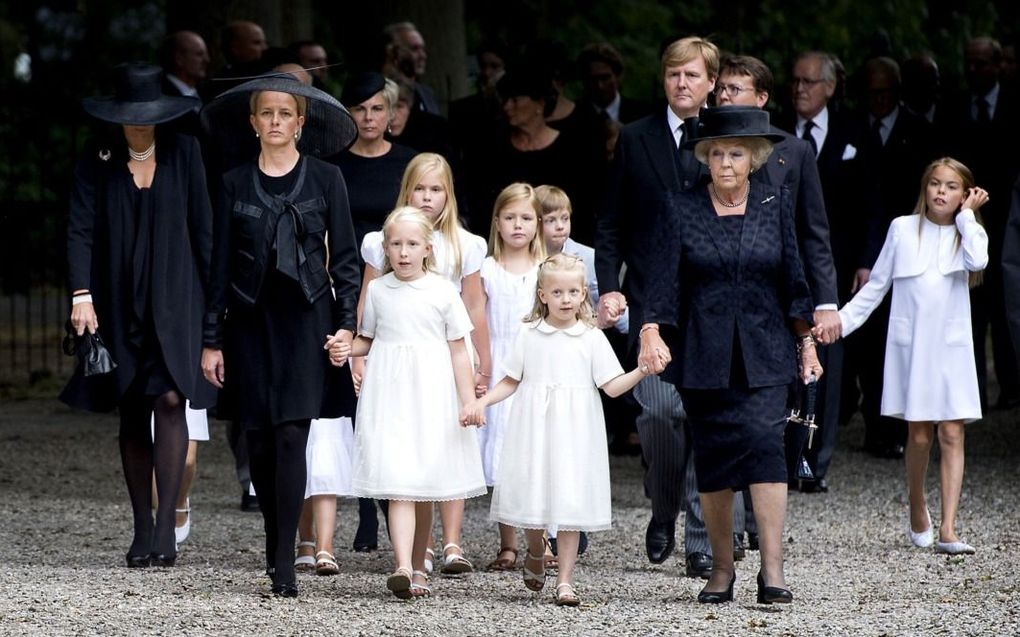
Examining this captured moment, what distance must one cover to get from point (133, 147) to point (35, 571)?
1.74m

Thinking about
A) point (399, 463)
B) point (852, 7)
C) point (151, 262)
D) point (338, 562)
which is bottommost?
point (338, 562)

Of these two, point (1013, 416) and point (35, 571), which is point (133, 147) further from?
point (1013, 416)

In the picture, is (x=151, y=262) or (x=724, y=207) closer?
(x=724, y=207)

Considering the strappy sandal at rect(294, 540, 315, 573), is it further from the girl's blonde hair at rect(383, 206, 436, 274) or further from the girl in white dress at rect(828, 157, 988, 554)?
the girl in white dress at rect(828, 157, 988, 554)

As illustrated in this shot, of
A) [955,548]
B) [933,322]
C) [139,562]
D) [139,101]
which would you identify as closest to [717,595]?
[955,548]

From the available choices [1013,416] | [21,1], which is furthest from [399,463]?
[21,1]

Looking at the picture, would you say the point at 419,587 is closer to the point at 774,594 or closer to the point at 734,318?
the point at 774,594

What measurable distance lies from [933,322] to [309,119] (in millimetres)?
2916

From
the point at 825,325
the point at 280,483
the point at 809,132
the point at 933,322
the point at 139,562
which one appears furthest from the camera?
the point at 809,132

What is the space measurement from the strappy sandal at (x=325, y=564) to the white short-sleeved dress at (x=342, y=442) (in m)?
0.25

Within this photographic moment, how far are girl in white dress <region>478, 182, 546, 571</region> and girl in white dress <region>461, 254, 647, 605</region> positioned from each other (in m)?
0.79

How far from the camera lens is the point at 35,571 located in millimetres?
7641

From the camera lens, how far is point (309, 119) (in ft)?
25.0

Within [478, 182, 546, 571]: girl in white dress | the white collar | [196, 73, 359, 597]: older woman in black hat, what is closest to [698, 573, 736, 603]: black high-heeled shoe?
the white collar
